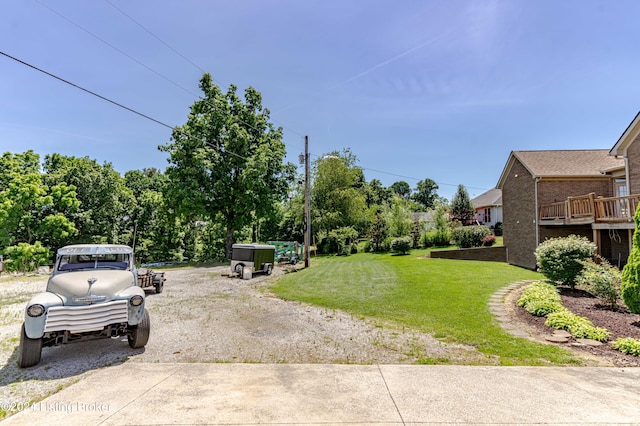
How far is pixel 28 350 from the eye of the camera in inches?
183

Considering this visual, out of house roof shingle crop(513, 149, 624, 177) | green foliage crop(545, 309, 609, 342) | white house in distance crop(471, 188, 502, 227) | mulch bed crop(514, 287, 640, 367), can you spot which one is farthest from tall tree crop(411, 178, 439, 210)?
green foliage crop(545, 309, 609, 342)

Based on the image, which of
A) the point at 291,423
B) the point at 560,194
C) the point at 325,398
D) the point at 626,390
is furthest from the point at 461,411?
the point at 560,194

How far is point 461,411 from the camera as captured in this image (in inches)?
134

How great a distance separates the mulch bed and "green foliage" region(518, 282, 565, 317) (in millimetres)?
163

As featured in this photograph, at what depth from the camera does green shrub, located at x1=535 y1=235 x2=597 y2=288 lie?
1016 centimetres

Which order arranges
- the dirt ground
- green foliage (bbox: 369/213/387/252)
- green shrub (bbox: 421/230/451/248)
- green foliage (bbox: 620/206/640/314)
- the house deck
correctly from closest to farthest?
the dirt ground
green foliage (bbox: 620/206/640/314)
the house deck
green shrub (bbox: 421/230/451/248)
green foliage (bbox: 369/213/387/252)

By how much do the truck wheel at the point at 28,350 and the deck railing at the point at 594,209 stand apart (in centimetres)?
1752

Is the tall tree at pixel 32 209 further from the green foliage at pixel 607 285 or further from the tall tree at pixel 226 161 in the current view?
the green foliage at pixel 607 285

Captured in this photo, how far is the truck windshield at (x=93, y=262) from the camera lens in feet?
20.4

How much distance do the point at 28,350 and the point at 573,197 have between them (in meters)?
20.5

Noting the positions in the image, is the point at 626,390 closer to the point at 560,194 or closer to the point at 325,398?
the point at 325,398

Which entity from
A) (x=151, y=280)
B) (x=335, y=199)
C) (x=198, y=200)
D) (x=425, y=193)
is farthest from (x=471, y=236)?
(x=425, y=193)

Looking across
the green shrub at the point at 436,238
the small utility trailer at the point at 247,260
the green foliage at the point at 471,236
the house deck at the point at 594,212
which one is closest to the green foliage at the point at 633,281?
the house deck at the point at 594,212

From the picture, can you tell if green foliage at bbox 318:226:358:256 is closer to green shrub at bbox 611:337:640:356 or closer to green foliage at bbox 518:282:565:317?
green foliage at bbox 518:282:565:317
